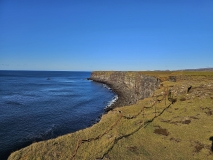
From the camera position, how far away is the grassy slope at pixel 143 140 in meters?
16.5

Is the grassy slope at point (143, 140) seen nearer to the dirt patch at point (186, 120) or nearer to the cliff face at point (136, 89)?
the dirt patch at point (186, 120)

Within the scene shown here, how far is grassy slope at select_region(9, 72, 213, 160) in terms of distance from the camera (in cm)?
1655

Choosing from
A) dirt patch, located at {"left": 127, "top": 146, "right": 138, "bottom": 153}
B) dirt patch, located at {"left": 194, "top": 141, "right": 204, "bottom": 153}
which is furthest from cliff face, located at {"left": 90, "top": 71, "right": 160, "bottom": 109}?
dirt patch, located at {"left": 127, "top": 146, "right": 138, "bottom": 153}

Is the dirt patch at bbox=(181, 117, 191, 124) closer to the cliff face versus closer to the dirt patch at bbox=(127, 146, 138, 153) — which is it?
the dirt patch at bbox=(127, 146, 138, 153)

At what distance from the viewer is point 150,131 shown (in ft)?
69.9

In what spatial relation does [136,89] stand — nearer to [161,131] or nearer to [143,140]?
[161,131]

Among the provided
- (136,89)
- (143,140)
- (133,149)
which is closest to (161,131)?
(143,140)

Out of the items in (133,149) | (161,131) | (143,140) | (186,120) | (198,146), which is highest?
(186,120)

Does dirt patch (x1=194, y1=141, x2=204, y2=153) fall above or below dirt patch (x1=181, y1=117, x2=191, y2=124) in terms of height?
below

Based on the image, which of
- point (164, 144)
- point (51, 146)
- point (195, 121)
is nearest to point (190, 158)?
point (164, 144)

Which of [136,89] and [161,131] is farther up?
[161,131]

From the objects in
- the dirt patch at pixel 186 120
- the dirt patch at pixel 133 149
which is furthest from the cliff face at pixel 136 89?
the dirt patch at pixel 133 149

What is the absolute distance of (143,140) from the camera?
1919 cm

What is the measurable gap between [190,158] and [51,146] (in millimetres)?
13672
